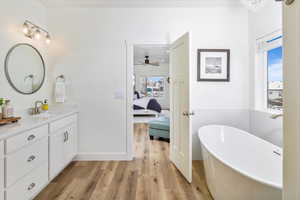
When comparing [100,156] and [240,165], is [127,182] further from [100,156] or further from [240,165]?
[240,165]

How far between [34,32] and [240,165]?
3.51 meters

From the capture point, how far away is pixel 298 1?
1.83ft

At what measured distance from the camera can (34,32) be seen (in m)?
2.60

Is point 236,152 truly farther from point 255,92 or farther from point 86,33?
point 86,33

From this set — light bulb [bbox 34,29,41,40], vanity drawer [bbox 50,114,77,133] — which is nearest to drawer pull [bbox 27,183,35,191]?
vanity drawer [bbox 50,114,77,133]

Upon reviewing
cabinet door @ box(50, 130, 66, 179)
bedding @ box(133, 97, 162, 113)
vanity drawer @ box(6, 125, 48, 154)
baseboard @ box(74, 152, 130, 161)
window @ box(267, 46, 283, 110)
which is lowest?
baseboard @ box(74, 152, 130, 161)

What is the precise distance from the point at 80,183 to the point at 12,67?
1.75 meters

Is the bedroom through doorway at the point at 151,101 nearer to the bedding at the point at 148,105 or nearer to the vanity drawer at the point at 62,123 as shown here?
the bedding at the point at 148,105

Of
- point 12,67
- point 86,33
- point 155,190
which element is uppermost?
point 86,33

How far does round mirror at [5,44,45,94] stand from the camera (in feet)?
7.42

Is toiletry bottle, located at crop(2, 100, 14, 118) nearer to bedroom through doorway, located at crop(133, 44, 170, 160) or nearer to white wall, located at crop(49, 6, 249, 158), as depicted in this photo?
white wall, located at crop(49, 6, 249, 158)

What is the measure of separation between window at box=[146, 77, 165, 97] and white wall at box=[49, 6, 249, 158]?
6209 mm

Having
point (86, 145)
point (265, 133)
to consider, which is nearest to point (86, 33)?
point (86, 145)

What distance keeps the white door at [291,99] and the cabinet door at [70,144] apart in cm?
265
